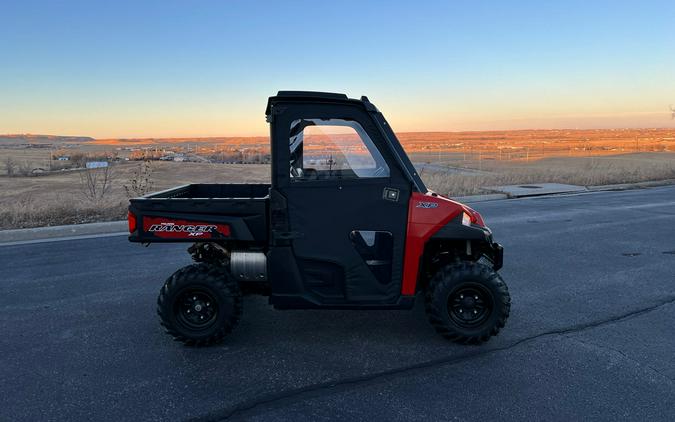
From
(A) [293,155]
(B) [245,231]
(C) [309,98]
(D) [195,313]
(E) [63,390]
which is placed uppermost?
(C) [309,98]

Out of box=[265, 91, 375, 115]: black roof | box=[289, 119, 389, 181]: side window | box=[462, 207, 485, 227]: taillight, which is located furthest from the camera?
box=[462, 207, 485, 227]: taillight

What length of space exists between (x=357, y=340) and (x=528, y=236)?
18.2 ft

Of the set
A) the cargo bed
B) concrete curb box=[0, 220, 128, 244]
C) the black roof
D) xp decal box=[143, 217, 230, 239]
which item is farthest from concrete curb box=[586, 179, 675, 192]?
xp decal box=[143, 217, 230, 239]

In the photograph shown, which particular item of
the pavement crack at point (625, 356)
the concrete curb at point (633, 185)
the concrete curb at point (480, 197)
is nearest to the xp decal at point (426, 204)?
the pavement crack at point (625, 356)

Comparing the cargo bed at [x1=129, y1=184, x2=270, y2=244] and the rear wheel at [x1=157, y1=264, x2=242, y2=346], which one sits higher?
the cargo bed at [x1=129, y1=184, x2=270, y2=244]

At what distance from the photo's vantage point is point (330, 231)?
382 centimetres

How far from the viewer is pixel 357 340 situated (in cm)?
409

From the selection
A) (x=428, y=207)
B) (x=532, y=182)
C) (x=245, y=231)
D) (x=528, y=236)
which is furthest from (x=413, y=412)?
(x=532, y=182)

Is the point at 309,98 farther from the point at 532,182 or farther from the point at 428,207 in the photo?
the point at 532,182

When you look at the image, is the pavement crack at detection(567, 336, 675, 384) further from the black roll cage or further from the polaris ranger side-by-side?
the black roll cage

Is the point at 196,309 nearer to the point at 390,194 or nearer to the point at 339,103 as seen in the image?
the point at 390,194

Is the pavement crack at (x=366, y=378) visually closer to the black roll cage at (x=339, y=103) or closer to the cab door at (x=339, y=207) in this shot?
the cab door at (x=339, y=207)

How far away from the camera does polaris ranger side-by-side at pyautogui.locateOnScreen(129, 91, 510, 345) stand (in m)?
3.79

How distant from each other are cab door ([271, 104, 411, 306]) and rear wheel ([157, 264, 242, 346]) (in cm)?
39
